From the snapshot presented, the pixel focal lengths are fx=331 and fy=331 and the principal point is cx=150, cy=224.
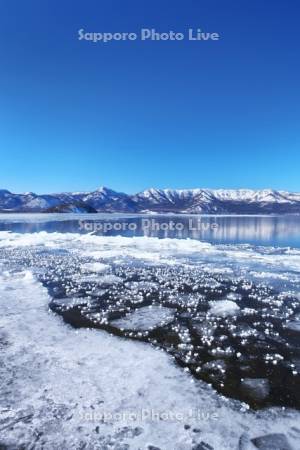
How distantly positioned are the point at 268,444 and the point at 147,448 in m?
Answer: 2.04

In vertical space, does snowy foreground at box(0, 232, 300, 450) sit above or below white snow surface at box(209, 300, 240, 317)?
below

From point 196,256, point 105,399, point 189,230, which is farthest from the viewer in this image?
point 189,230

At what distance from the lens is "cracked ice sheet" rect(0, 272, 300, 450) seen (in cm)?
567

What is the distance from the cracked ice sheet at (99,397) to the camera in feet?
18.6

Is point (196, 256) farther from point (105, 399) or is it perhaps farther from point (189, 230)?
point (189, 230)

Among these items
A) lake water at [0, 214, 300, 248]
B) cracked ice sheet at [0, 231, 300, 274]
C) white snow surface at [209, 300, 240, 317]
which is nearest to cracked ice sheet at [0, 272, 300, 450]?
white snow surface at [209, 300, 240, 317]

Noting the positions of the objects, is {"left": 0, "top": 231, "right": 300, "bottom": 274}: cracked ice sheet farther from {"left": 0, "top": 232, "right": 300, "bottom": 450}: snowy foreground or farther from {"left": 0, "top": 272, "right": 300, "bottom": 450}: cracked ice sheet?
{"left": 0, "top": 272, "right": 300, "bottom": 450}: cracked ice sheet

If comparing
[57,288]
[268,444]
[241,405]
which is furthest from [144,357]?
[57,288]

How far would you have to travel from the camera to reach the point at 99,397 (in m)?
6.80

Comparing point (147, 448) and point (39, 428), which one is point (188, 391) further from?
point (39, 428)

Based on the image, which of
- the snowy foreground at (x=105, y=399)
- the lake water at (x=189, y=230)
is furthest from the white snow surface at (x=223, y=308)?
the lake water at (x=189, y=230)

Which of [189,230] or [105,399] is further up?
[189,230]

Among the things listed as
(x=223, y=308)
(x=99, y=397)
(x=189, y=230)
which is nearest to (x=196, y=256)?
(x=223, y=308)

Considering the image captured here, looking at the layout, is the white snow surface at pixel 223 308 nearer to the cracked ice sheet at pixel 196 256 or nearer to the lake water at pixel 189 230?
the cracked ice sheet at pixel 196 256
